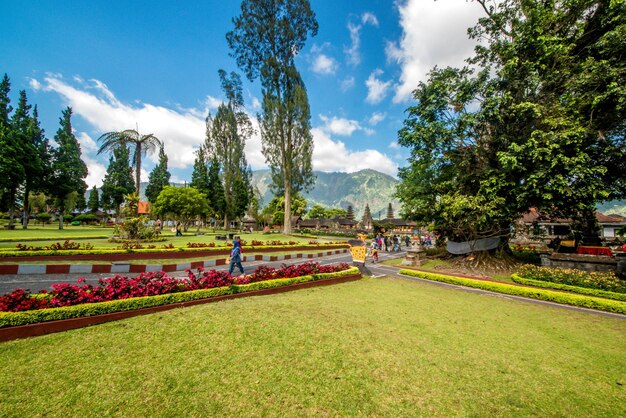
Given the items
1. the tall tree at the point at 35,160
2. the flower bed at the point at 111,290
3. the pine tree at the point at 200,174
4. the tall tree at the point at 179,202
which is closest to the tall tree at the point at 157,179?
the pine tree at the point at 200,174

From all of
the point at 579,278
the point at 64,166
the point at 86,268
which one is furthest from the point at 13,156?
the point at 579,278

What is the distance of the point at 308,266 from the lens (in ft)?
33.7

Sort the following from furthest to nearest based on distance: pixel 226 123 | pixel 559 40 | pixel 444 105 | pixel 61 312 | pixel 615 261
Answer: pixel 226 123, pixel 444 105, pixel 559 40, pixel 615 261, pixel 61 312

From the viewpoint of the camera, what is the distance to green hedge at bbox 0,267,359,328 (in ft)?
14.1

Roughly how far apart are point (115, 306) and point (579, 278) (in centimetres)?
1538

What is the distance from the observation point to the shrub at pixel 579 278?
30.4 ft

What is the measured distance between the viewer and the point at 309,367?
3.79 metres

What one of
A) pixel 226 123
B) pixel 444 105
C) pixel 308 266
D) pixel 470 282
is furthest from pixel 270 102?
pixel 470 282

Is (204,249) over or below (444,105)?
below

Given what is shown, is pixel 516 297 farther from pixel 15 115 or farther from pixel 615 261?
pixel 15 115

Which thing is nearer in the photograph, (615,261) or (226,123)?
(615,261)

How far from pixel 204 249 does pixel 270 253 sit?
4878 millimetres

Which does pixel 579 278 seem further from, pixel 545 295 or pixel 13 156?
pixel 13 156

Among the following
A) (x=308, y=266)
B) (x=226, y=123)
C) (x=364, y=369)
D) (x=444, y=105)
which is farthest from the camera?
(x=226, y=123)
